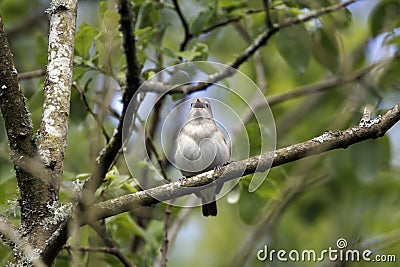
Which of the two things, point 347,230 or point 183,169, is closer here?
point 183,169

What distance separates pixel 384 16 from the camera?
557 centimetres

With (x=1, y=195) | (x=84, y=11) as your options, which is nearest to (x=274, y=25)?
(x=1, y=195)

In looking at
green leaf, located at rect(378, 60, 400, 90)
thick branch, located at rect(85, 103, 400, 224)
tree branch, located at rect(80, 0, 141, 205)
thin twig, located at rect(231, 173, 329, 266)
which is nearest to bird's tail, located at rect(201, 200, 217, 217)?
thin twig, located at rect(231, 173, 329, 266)

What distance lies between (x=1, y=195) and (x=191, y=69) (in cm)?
151

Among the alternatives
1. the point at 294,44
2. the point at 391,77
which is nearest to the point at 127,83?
the point at 294,44

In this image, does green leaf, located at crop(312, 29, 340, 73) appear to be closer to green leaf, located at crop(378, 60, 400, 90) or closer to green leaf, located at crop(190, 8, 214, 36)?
green leaf, located at crop(378, 60, 400, 90)

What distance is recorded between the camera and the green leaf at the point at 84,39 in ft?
13.8

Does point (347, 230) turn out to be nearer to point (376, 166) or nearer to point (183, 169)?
point (376, 166)

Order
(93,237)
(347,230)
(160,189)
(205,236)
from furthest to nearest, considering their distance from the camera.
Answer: (205,236), (347,230), (93,237), (160,189)

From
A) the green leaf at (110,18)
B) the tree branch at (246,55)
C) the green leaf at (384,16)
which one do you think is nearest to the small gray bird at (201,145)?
the tree branch at (246,55)

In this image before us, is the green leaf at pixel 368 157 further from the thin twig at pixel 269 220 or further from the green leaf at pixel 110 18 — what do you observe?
the green leaf at pixel 110 18

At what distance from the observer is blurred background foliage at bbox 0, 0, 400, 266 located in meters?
4.29

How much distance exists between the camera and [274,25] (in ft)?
16.3

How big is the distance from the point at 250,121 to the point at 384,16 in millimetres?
1320
